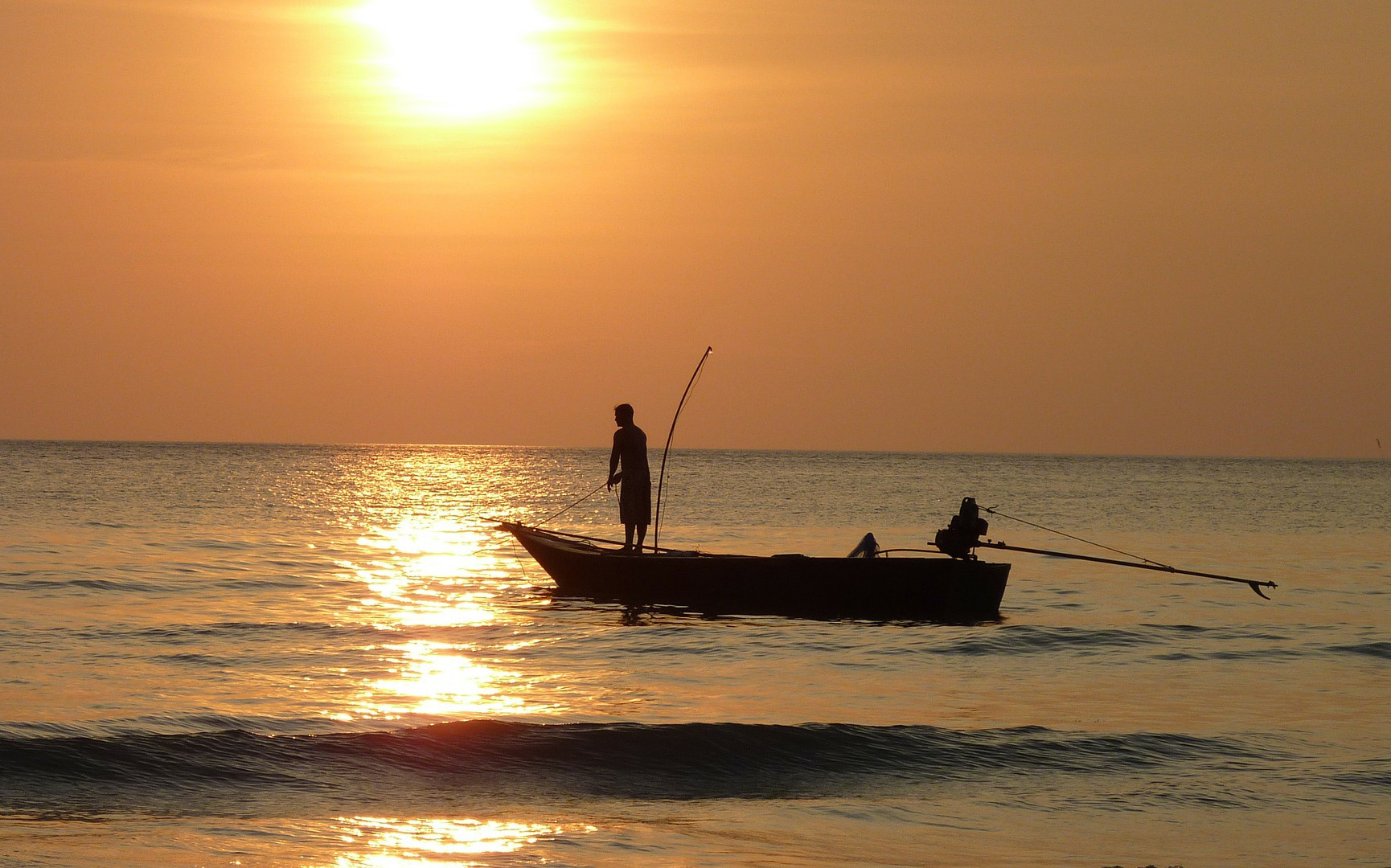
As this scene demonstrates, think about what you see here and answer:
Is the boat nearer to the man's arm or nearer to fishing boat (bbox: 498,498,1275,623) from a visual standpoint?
fishing boat (bbox: 498,498,1275,623)

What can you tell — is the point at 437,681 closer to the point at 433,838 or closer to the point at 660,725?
the point at 660,725

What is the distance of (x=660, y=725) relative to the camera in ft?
36.8

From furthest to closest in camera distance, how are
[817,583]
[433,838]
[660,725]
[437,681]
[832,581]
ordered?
[817,583], [832,581], [437,681], [660,725], [433,838]

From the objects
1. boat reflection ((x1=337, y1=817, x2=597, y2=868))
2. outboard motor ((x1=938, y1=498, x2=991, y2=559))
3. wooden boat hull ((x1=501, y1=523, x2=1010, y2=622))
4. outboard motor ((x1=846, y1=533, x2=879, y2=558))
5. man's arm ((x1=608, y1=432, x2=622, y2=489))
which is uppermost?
man's arm ((x1=608, y1=432, x2=622, y2=489))

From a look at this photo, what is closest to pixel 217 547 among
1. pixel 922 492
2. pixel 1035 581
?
pixel 1035 581

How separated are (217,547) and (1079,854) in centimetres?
2414

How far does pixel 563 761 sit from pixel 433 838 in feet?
7.23

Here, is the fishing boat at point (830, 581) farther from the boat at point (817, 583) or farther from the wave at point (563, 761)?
the wave at point (563, 761)

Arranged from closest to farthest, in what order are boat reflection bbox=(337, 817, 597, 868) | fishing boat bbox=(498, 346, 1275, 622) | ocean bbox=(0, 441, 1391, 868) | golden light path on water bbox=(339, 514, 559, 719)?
boat reflection bbox=(337, 817, 597, 868) < ocean bbox=(0, 441, 1391, 868) < golden light path on water bbox=(339, 514, 559, 719) < fishing boat bbox=(498, 346, 1275, 622)

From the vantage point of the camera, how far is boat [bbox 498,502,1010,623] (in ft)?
56.3

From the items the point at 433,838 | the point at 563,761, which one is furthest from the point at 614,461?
the point at 433,838

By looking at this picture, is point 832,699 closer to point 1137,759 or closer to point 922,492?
point 1137,759

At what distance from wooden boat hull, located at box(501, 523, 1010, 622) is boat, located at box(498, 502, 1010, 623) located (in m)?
0.01

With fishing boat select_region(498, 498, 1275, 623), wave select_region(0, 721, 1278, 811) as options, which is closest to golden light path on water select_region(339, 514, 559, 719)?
wave select_region(0, 721, 1278, 811)
